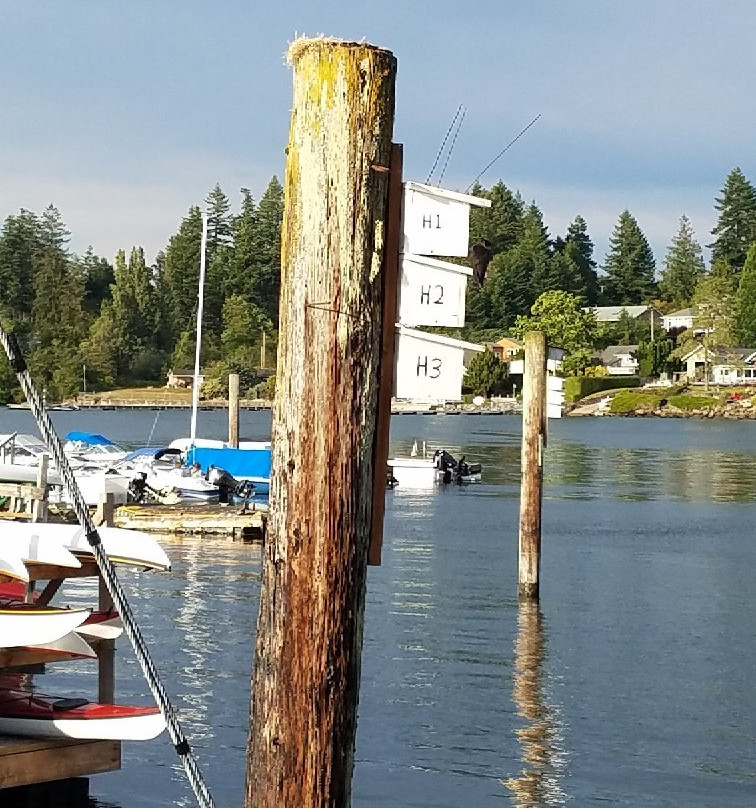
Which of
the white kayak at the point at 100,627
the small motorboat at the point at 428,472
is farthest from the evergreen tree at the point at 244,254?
the white kayak at the point at 100,627

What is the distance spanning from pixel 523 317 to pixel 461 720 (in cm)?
14776

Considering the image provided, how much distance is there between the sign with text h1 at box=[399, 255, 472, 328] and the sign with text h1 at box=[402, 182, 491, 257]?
0.19 feet

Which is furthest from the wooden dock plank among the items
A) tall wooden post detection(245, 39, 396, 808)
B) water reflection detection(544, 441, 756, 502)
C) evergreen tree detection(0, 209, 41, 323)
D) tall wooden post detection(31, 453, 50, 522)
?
evergreen tree detection(0, 209, 41, 323)

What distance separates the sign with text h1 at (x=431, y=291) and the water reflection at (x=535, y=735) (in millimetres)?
8520

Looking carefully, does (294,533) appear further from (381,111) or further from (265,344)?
(265,344)

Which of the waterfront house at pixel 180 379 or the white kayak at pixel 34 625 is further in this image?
the waterfront house at pixel 180 379

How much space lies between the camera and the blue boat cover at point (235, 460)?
44.7 m

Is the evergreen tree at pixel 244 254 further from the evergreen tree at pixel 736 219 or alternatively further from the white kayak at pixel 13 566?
the white kayak at pixel 13 566

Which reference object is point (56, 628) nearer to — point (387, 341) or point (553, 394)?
point (387, 341)

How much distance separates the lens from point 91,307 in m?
178

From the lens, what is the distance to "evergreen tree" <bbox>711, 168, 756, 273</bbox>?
18462 centimetres

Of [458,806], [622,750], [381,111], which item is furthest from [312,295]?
[622,750]

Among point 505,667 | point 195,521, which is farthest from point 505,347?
point 505,667

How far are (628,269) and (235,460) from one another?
152367 mm
